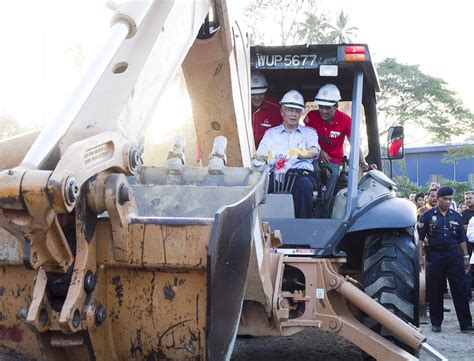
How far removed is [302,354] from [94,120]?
4.30 metres

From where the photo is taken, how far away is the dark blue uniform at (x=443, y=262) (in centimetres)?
824

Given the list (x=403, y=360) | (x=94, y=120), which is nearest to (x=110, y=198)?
(x=94, y=120)

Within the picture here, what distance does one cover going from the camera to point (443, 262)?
27.9ft

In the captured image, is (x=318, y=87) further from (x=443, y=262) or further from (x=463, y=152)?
(x=463, y=152)

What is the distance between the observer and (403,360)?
4324 millimetres

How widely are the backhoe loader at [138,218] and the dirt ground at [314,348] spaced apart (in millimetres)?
2095

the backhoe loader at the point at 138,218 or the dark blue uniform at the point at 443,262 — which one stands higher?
the backhoe loader at the point at 138,218

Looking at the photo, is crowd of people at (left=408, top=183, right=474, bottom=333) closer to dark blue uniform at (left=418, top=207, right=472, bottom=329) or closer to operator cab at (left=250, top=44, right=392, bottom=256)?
dark blue uniform at (left=418, top=207, right=472, bottom=329)

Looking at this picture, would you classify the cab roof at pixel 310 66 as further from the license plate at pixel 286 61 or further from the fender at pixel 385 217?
the fender at pixel 385 217

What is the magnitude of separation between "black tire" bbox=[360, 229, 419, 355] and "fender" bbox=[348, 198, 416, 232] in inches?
6.6

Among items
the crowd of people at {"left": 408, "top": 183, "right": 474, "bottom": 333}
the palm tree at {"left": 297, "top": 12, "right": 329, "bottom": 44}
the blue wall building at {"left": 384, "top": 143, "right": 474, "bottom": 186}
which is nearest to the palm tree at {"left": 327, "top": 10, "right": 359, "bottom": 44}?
the palm tree at {"left": 297, "top": 12, "right": 329, "bottom": 44}

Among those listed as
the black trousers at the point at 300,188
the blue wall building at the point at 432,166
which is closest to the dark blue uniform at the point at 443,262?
the black trousers at the point at 300,188

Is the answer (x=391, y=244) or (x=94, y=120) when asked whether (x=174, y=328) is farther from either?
(x=391, y=244)

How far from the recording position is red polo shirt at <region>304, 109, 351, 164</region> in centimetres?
588
